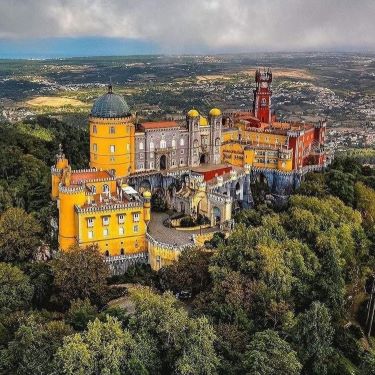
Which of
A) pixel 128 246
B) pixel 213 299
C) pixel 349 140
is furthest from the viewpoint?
pixel 349 140

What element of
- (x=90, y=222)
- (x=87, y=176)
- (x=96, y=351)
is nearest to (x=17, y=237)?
(x=90, y=222)

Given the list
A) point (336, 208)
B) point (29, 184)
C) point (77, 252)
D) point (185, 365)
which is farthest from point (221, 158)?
point (185, 365)

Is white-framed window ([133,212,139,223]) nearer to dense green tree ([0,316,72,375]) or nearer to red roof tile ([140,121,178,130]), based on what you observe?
dense green tree ([0,316,72,375])

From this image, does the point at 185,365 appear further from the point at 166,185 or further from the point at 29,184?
the point at 29,184

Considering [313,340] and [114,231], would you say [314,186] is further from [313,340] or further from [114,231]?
[313,340]

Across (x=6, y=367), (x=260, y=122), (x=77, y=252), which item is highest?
(x=260, y=122)

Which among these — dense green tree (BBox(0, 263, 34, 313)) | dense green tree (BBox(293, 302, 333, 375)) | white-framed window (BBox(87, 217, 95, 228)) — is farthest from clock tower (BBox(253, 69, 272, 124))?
dense green tree (BBox(0, 263, 34, 313))
